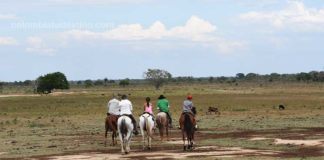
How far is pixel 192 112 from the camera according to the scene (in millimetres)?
26531

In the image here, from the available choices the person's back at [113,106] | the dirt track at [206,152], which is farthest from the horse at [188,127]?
the person's back at [113,106]

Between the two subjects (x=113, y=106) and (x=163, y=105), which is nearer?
(x=113, y=106)

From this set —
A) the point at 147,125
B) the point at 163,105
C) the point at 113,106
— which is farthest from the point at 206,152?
the point at 113,106

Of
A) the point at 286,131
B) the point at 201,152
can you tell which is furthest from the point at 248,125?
the point at 201,152

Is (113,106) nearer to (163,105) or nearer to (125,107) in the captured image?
(163,105)

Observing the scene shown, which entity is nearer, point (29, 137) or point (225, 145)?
point (225, 145)

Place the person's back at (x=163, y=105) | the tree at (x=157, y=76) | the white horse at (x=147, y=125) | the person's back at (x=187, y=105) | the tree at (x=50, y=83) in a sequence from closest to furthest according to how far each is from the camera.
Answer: the person's back at (x=187, y=105), the white horse at (x=147, y=125), the person's back at (x=163, y=105), the tree at (x=50, y=83), the tree at (x=157, y=76)

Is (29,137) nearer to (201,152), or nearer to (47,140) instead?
(47,140)

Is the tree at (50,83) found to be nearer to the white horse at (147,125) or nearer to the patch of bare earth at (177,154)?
the white horse at (147,125)

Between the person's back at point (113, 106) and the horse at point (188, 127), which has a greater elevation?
the person's back at point (113, 106)

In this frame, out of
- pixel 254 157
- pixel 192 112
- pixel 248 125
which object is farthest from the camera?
pixel 248 125

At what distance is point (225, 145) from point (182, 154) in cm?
369

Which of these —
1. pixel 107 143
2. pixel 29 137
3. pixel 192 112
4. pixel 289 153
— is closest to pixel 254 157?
pixel 289 153

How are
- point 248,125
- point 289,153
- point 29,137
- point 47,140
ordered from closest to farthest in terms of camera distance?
point 289,153
point 47,140
point 29,137
point 248,125
